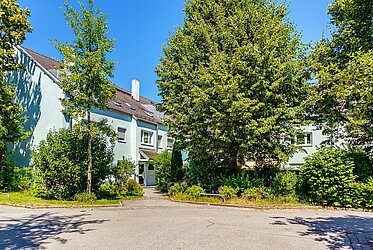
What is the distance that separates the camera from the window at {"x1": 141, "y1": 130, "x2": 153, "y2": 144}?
33.3 metres

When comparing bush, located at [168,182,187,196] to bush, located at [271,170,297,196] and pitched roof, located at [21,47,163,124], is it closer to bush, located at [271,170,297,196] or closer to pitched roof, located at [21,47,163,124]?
bush, located at [271,170,297,196]

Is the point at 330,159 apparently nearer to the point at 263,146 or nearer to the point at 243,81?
the point at 263,146

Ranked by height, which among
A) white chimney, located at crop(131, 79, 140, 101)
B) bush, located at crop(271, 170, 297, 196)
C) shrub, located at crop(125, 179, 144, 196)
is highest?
white chimney, located at crop(131, 79, 140, 101)

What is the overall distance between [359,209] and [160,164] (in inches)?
602

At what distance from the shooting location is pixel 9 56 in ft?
72.8

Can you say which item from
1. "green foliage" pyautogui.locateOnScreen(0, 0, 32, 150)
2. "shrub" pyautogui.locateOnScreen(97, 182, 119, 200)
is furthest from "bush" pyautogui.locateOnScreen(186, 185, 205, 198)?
"green foliage" pyautogui.locateOnScreen(0, 0, 32, 150)

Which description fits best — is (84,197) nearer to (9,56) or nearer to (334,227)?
(9,56)

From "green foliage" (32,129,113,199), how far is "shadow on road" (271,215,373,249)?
10.4 metres

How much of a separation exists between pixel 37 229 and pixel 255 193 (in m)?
11.5

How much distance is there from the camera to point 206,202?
18.6m

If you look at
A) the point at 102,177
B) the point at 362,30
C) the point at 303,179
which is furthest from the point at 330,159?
the point at 102,177

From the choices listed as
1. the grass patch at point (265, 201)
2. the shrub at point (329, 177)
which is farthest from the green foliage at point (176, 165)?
the shrub at point (329, 177)

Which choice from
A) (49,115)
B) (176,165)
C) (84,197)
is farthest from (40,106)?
(176,165)

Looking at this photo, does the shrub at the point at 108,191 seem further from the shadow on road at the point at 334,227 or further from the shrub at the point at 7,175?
the shadow on road at the point at 334,227
